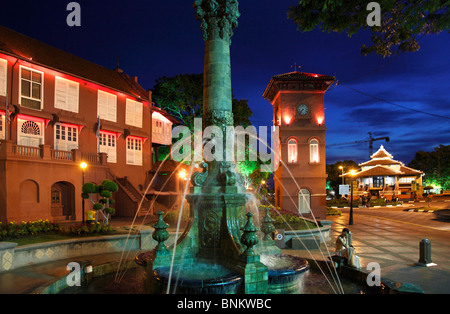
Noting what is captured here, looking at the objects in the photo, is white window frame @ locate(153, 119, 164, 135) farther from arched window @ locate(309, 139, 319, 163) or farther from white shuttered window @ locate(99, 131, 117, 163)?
arched window @ locate(309, 139, 319, 163)

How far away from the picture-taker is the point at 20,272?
394 inches

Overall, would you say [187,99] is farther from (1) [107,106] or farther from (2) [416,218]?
(2) [416,218]

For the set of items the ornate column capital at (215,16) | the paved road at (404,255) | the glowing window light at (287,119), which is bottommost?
the paved road at (404,255)

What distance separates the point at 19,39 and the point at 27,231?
62.2 feet

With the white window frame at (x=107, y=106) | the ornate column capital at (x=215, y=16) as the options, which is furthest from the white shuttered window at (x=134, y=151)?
the ornate column capital at (x=215, y=16)

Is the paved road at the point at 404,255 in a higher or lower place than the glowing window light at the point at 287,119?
lower

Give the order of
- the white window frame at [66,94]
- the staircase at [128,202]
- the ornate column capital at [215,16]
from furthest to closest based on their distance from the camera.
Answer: the staircase at [128,202]
the white window frame at [66,94]
the ornate column capital at [215,16]

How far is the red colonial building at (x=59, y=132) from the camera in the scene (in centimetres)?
2214

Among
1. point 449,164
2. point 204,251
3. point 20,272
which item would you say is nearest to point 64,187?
point 20,272

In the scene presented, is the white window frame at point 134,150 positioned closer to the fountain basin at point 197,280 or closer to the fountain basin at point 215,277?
the fountain basin at point 215,277

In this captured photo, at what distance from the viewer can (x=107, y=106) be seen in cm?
2986

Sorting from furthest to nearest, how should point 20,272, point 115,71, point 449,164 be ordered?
point 449,164, point 115,71, point 20,272

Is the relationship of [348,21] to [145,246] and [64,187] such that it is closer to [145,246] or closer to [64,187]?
[145,246]

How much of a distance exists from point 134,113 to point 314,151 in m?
18.1
